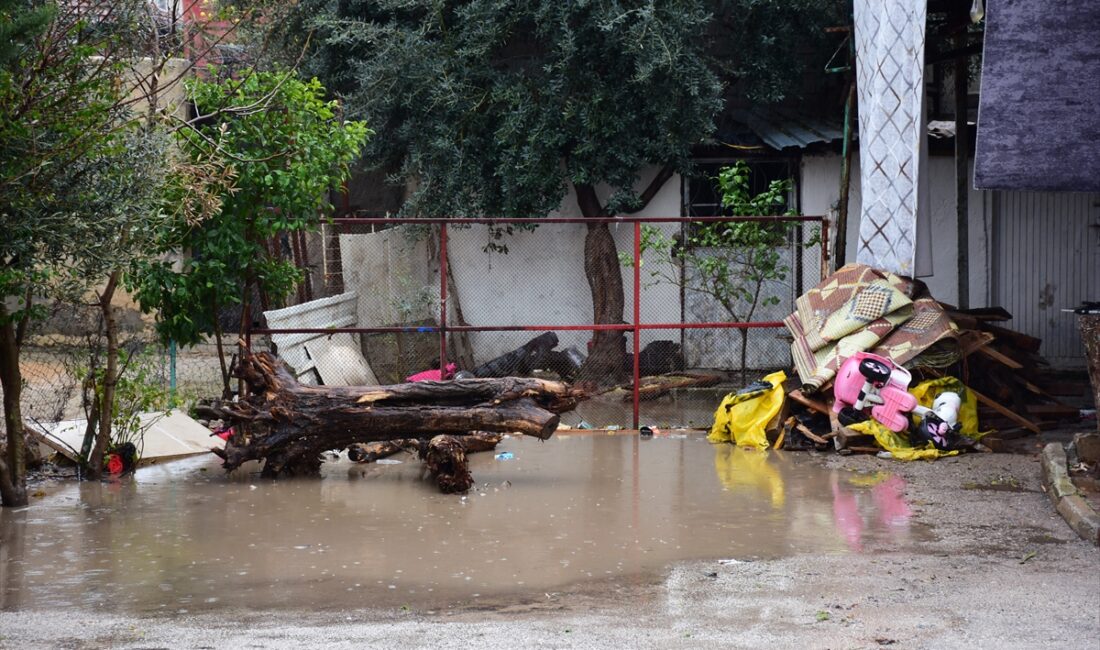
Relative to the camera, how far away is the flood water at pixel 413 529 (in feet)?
22.4

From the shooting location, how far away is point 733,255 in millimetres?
14758

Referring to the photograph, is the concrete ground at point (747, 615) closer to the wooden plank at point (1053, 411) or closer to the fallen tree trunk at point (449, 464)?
the fallen tree trunk at point (449, 464)

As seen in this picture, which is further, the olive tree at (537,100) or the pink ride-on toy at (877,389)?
the olive tree at (537,100)

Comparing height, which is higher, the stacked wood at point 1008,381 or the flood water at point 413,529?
the stacked wood at point 1008,381

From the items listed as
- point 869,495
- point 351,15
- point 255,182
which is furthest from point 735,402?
point 351,15

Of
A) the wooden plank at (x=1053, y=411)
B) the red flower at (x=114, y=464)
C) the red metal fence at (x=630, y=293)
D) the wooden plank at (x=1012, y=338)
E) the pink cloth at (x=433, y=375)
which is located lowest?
the red flower at (x=114, y=464)

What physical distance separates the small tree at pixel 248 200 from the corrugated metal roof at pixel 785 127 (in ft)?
21.0

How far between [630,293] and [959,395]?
548 cm

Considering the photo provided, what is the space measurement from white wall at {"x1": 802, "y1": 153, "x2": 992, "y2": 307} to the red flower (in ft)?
29.8

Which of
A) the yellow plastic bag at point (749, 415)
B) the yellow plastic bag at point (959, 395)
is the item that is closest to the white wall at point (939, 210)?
the yellow plastic bag at point (749, 415)

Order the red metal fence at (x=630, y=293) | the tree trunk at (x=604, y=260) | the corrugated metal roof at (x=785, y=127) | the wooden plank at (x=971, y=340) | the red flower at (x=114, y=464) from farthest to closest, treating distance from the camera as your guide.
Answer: the tree trunk at (x=604, y=260)
the corrugated metal roof at (x=785, y=127)
the red metal fence at (x=630, y=293)
the wooden plank at (x=971, y=340)
the red flower at (x=114, y=464)

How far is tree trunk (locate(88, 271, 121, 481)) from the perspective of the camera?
9.84m

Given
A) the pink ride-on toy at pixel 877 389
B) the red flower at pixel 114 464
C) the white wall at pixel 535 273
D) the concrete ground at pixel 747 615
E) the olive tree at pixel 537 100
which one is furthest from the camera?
the white wall at pixel 535 273

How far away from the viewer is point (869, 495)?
30.6 feet
